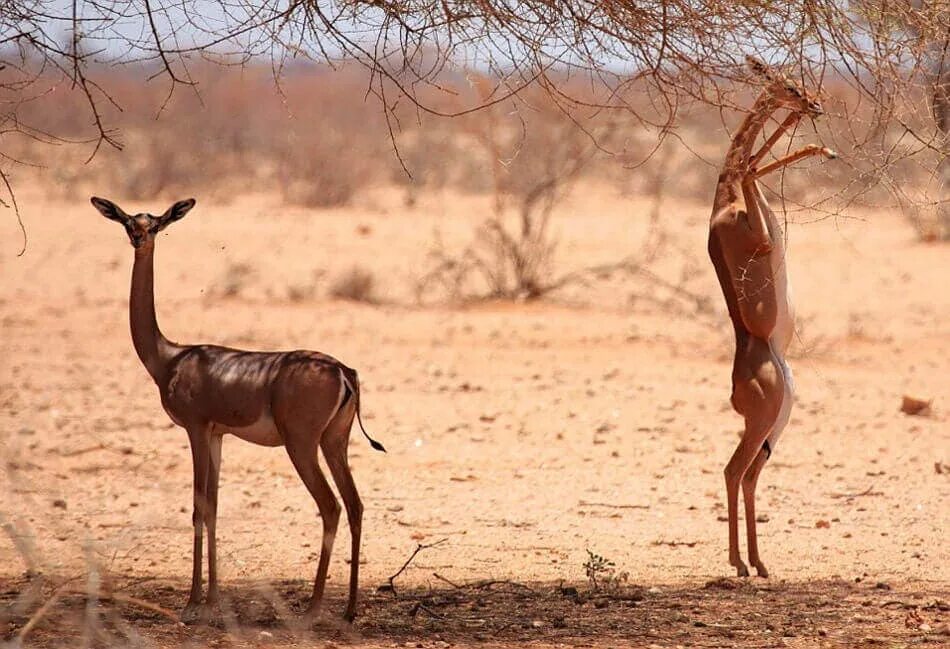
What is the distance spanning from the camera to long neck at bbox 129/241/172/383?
6.04m

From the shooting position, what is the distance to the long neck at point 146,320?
604 cm

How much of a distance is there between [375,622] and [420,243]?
15.6 meters

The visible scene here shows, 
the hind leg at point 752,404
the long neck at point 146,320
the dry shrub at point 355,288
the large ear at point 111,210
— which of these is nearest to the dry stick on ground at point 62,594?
the long neck at point 146,320

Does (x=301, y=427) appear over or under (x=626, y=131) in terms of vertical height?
under

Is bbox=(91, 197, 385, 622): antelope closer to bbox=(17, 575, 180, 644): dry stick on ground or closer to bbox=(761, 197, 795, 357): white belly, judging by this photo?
bbox=(17, 575, 180, 644): dry stick on ground

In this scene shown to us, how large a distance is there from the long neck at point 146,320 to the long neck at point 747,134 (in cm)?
264

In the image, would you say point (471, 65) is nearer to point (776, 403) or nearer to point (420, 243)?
point (776, 403)

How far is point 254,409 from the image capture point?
225 inches

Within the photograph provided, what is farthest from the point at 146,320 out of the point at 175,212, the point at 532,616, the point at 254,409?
the point at 532,616

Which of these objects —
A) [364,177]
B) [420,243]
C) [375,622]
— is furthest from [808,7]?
[364,177]

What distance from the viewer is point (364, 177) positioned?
29328 millimetres

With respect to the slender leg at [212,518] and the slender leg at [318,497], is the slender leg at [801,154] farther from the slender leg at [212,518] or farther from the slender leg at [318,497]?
the slender leg at [212,518]

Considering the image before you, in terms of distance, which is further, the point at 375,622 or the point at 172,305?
the point at 172,305

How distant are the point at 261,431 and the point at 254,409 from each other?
0.12 meters
